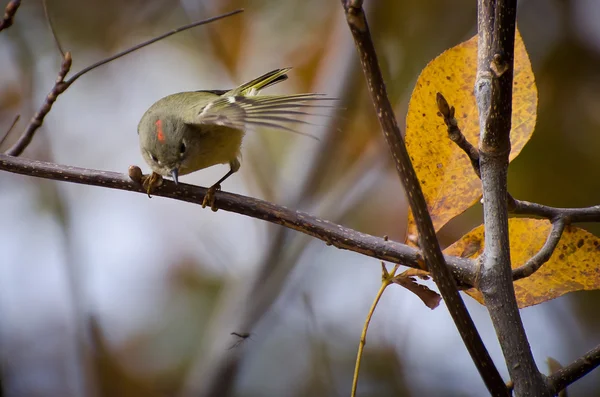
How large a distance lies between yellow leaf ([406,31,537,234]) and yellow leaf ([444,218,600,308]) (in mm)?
56

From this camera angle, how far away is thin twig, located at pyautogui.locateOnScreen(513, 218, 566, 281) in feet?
2.47

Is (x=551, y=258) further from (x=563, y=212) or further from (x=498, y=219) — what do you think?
(x=498, y=219)

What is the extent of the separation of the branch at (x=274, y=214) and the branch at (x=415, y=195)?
0.10 m

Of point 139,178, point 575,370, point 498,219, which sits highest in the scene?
point 139,178

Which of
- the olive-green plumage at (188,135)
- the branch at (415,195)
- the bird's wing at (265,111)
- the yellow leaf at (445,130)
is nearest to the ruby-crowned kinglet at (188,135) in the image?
the olive-green plumage at (188,135)

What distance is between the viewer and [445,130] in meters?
0.90

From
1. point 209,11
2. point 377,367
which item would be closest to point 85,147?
point 209,11

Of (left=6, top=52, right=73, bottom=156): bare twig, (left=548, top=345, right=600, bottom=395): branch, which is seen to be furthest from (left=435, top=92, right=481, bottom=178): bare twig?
(left=6, top=52, right=73, bottom=156): bare twig

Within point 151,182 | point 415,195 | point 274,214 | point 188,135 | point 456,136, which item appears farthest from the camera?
point 188,135

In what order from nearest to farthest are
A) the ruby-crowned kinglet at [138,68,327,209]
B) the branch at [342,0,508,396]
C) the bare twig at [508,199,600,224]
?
the branch at [342,0,508,396] → the bare twig at [508,199,600,224] → the ruby-crowned kinglet at [138,68,327,209]

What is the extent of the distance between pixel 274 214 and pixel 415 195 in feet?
0.94

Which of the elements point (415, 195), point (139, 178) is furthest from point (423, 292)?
point (139, 178)

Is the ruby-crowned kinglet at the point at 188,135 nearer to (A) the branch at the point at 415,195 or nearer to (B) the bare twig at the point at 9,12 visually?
(B) the bare twig at the point at 9,12

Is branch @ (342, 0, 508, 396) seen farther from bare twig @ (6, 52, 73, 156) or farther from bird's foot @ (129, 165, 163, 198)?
bare twig @ (6, 52, 73, 156)
